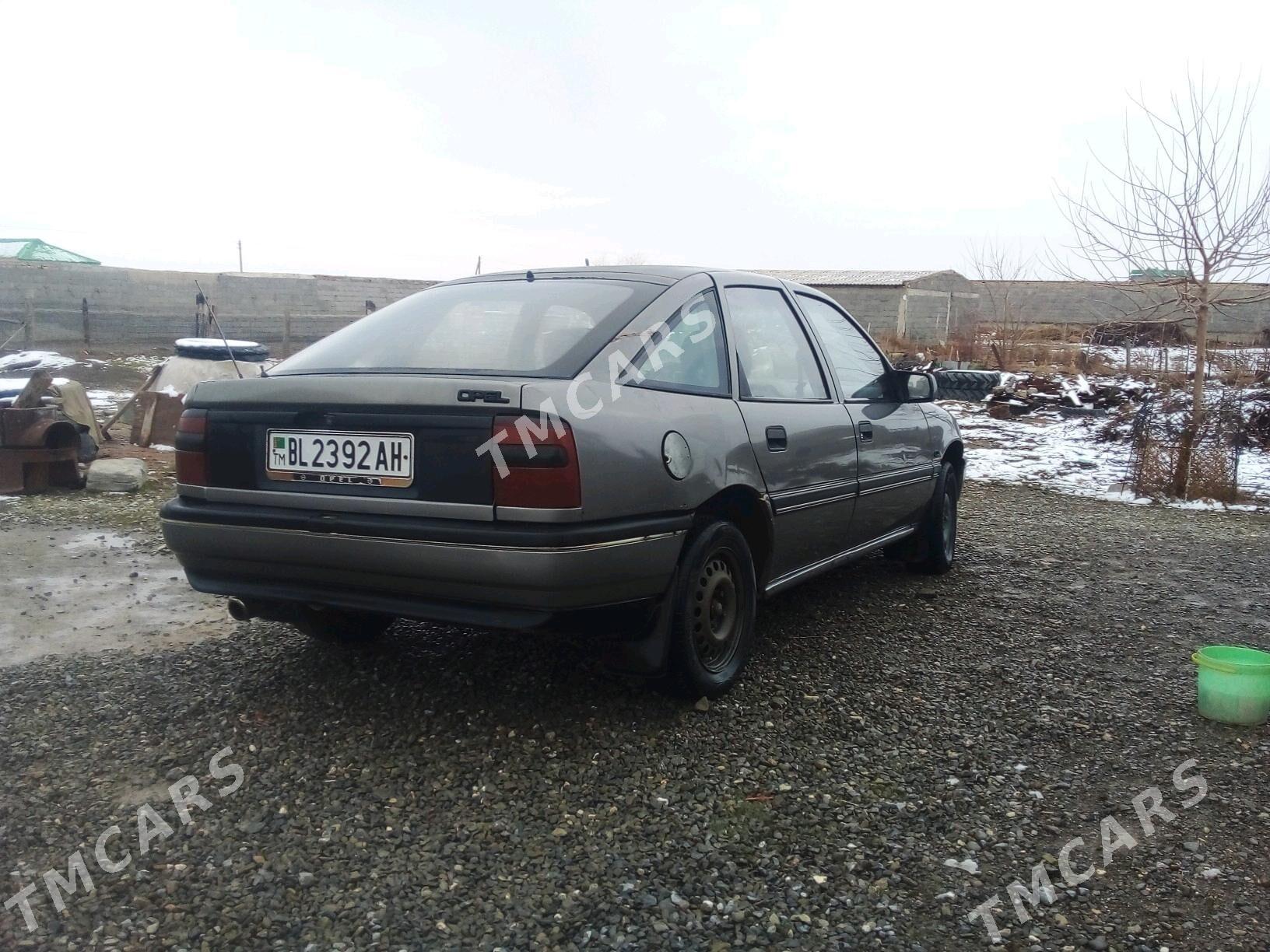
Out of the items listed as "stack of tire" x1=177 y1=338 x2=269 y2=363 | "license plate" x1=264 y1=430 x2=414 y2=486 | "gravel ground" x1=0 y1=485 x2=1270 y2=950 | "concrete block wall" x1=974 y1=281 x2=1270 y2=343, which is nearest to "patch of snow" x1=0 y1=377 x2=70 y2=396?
"stack of tire" x1=177 y1=338 x2=269 y2=363

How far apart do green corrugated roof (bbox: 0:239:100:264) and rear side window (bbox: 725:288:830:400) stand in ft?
114

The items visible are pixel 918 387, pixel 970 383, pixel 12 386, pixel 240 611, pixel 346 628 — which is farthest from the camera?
pixel 970 383

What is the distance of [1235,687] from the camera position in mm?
3490

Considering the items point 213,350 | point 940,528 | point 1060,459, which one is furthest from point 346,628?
point 1060,459

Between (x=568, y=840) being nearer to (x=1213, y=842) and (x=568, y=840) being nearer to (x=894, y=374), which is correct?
(x=1213, y=842)

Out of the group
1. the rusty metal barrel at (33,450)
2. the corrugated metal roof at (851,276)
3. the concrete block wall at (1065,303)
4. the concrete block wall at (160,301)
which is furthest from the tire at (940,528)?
the corrugated metal roof at (851,276)

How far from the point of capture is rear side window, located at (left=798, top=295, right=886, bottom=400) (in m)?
4.65

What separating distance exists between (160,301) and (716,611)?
918 inches

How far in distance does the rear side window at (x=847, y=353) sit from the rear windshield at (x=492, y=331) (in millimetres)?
1280

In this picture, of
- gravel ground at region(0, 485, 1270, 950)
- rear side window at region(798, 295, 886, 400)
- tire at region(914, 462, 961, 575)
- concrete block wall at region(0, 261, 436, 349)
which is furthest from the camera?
concrete block wall at region(0, 261, 436, 349)

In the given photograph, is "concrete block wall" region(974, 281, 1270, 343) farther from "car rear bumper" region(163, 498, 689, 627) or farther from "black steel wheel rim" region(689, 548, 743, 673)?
"car rear bumper" region(163, 498, 689, 627)

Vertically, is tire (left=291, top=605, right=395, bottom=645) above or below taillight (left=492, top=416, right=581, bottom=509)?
below

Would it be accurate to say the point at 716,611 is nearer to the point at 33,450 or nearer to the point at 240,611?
the point at 240,611

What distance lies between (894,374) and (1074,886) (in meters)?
3.02
